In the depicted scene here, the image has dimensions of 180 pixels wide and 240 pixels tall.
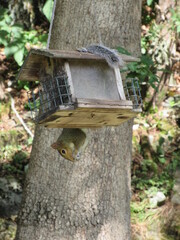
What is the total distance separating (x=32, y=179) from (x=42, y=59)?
5.84ft

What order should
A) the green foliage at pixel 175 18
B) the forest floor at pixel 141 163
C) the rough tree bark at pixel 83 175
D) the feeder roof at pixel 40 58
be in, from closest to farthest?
the feeder roof at pixel 40 58 → the rough tree bark at pixel 83 175 → the forest floor at pixel 141 163 → the green foliage at pixel 175 18

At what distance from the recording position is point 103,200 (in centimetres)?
406

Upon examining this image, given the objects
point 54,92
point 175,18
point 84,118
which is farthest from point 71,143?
point 175,18

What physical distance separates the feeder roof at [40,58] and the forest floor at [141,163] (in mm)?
2777

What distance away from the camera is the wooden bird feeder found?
2.30m

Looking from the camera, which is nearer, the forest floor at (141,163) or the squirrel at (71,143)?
the squirrel at (71,143)

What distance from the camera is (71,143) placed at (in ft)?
8.68

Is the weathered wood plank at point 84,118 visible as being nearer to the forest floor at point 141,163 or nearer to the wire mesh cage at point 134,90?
the wire mesh cage at point 134,90

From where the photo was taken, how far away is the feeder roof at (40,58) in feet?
7.53

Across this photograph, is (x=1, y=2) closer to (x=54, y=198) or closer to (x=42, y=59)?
(x=54, y=198)

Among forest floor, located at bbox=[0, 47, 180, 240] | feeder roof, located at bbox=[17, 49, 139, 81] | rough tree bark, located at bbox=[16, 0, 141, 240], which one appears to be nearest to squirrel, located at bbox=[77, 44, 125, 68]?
feeder roof, located at bbox=[17, 49, 139, 81]

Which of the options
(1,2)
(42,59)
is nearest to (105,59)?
(42,59)

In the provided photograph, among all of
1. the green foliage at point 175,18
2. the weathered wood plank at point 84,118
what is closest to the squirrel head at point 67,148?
the weathered wood plank at point 84,118

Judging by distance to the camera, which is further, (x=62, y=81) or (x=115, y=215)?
(x=115, y=215)
